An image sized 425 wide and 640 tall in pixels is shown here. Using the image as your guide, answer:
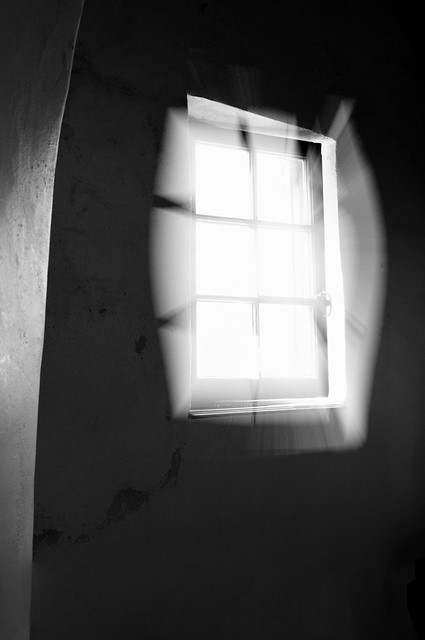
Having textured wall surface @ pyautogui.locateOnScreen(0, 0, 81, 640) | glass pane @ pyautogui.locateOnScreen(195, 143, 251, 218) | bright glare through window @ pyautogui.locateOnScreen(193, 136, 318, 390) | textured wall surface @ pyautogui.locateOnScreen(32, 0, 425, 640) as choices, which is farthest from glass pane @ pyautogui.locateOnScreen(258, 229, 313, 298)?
textured wall surface @ pyautogui.locateOnScreen(0, 0, 81, 640)

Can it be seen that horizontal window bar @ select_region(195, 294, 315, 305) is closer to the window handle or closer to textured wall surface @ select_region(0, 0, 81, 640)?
the window handle

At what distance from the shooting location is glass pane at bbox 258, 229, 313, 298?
6.25ft

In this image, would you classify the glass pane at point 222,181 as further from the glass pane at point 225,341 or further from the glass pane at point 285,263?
the glass pane at point 225,341

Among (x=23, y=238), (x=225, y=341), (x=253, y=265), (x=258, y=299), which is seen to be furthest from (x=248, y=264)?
(x=23, y=238)

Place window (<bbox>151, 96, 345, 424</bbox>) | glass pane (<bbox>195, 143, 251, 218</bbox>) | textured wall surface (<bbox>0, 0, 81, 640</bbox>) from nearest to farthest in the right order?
textured wall surface (<bbox>0, 0, 81, 640</bbox>), window (<bbox>151, 96, 345, 424</bbox>), glass pane (<bbox>195, 143, 251, 218</bbox>)

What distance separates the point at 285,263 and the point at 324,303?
189 millimetres

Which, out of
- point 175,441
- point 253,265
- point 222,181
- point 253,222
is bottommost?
point 175,441

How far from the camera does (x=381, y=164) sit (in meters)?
2.01

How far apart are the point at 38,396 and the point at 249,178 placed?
1.01 metres

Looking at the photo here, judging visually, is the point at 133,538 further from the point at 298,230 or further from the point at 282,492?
the point at 298,230

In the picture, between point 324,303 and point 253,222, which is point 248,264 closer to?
point 253,222

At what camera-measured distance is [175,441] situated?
1.53m

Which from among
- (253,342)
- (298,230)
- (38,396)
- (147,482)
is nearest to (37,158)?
(38,396)

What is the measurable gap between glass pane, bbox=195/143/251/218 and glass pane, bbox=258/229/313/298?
0.42 feet
